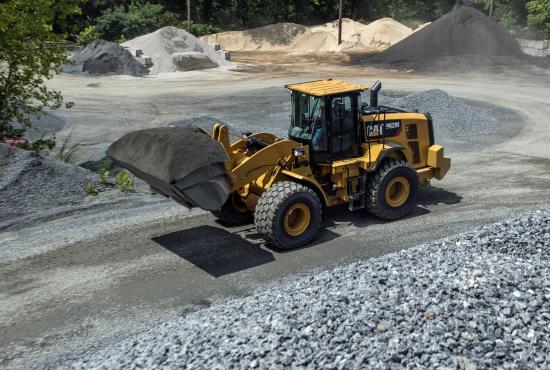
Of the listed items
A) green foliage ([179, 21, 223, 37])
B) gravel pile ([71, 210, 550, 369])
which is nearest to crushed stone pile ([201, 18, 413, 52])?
green foliage ([179, 21, 223, 37])

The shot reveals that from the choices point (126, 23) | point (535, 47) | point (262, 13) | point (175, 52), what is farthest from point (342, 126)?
point (262, 13)

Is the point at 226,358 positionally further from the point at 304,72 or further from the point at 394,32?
the point at 394,32

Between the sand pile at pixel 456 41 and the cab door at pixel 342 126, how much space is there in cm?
2686

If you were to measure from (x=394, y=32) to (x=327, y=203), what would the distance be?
35.8 m

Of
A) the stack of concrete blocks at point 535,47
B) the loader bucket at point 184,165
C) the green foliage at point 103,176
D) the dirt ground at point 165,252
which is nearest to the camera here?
the dirt ground at point 165,252

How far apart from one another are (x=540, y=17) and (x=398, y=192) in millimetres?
33857

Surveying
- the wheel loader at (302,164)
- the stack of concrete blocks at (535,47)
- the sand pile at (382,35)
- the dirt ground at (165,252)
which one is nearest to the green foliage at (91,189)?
the dirt ground at (165,252)

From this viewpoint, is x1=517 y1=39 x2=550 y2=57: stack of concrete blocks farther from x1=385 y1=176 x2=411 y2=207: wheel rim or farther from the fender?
the fender

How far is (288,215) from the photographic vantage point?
33.1 feet

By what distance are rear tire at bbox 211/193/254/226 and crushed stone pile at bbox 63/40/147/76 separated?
22818mm

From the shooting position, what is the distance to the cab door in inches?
423

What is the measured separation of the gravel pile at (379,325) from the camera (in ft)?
20.2

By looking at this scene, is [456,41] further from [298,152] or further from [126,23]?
[298,152]

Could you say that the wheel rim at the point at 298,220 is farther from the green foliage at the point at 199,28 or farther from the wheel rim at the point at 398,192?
the green foliage at the point at 199,28
